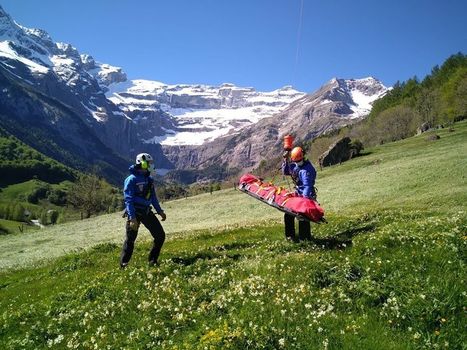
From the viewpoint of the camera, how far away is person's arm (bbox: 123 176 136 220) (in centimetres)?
1791

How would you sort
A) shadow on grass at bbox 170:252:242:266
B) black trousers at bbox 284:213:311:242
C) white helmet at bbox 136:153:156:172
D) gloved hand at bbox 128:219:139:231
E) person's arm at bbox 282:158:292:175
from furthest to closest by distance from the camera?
person's arm at bbox 282:158:292:175 → white helmet at bbox 136:153:156:172 → black trousers at bbox 284:213:311:242 → gloved hand at bbox 128:219:139:231 → shadow on grass at bbox 170:252:242:266

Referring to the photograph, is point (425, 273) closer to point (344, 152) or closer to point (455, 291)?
point (455, 291)

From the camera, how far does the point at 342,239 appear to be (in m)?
17.4

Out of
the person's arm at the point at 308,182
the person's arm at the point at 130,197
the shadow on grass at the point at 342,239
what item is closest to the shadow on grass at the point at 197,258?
the person's arm at the point at 130,197

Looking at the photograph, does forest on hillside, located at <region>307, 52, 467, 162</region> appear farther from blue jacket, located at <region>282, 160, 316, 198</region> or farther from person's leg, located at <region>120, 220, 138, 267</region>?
person's leg, located at <region>120, 220, 138, 267</region>

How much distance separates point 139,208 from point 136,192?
0.66 metres

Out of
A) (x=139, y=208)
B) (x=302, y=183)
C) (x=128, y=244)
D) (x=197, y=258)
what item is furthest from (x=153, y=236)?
(x=302, y=183)

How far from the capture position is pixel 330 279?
11.2 meters

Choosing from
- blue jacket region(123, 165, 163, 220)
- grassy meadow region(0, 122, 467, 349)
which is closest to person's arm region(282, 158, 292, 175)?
grassy meadow region(0, 122, 467, 349)

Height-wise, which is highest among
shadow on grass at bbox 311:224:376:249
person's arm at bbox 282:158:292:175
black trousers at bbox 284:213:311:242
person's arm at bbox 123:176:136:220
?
person's arm at bbox 282:158:292:175

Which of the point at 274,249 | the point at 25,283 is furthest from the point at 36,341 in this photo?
the point at 25,283

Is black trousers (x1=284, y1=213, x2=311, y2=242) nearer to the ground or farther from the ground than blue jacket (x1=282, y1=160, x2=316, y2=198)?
nearer to the ground

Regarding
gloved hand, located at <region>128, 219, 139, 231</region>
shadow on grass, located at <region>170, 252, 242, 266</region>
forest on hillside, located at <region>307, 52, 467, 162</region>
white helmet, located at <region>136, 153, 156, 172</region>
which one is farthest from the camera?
forest on hillside, located at <region>307, 52, 467, 162</region>

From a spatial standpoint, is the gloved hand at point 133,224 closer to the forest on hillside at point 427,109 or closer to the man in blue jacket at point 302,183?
the man in blue jacket at point 302,183
